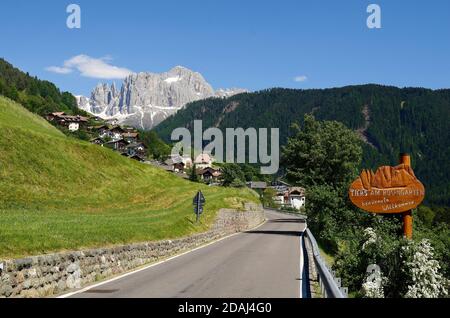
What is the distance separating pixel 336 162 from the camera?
161 feet

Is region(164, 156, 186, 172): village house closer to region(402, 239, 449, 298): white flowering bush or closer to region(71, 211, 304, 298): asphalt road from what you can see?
region(71, 211, 304, 298): asphalt road

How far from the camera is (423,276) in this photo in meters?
15.8

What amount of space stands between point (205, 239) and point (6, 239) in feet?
71.9

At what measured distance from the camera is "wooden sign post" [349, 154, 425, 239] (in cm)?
2439

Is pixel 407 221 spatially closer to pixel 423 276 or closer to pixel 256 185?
pixel 423 276

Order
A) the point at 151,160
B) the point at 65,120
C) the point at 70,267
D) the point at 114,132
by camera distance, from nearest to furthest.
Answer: the point at 70,267, the point at 151,160, the point at 65,120, the point at 114,132

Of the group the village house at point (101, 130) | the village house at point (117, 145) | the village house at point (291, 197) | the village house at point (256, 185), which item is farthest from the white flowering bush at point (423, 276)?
the village house at point (101, 130)

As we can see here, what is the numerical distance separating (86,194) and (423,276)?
36834mm

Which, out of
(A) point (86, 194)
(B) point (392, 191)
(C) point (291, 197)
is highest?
(B) point (392, 191)

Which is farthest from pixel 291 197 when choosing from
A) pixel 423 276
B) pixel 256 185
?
pixel 423 276

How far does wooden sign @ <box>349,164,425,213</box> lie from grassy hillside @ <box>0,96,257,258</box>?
11332mm

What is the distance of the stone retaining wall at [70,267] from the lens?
1238 cm
